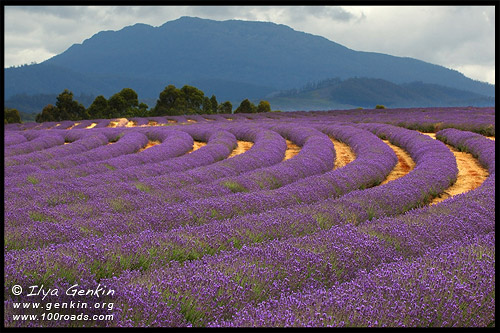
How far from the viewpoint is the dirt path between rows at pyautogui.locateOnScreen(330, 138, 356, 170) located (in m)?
14.3

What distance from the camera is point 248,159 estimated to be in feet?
39.8

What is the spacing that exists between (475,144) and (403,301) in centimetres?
1381

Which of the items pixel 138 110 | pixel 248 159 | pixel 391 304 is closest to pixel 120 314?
pixel 391 304

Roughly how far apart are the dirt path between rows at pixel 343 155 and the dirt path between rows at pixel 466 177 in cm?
316

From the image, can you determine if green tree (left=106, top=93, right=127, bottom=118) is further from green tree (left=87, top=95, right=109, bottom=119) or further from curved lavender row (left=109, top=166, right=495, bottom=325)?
curved lavender row (left=109, top=166, right=495, bottom=325)

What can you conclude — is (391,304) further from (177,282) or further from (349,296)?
(177,282)

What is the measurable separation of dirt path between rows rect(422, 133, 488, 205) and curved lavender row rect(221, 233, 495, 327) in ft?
17.0

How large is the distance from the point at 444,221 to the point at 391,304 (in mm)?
2619

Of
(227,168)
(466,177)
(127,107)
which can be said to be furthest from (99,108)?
(466,177)

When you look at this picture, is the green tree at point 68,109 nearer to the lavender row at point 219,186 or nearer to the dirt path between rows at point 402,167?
the lavender row at point 219,186

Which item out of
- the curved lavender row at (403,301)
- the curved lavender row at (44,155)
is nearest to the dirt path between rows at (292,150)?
the curved lavender row at (44,155)

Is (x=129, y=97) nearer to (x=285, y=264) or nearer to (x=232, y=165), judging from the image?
(x=232, y=165)

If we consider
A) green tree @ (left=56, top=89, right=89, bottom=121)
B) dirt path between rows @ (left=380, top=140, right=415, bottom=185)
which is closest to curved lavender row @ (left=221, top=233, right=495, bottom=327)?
dirt path between rows @ (left=380, top=140, right=415, bottom=185)
